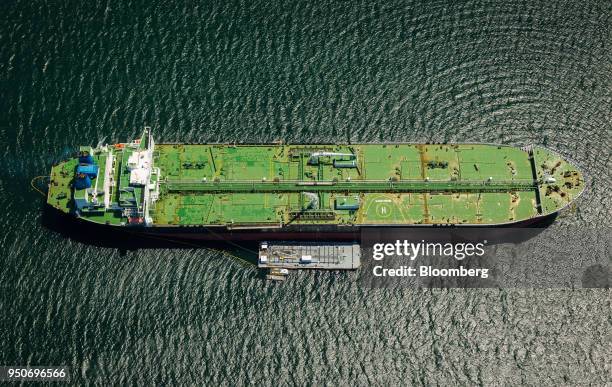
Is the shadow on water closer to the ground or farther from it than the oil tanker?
closer to the ground

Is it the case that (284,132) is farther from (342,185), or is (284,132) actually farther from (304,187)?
(342,185)

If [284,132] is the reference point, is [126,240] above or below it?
below

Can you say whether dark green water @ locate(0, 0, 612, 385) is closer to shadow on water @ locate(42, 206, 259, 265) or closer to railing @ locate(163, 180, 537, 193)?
shadow on water @ locate(42, 206, 259, 265)

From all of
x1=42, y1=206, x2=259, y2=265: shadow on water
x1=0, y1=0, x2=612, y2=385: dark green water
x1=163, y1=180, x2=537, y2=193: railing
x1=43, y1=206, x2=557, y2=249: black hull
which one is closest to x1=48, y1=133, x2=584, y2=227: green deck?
x1=163, y1=180, x2=537, y2=193: railing

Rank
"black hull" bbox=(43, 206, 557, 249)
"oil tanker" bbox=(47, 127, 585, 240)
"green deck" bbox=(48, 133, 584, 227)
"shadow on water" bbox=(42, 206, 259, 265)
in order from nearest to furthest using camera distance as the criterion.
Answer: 1. "oil tanker" bbox=(47, 127, 585, 240)
2. "green deck" bbox=(48, 133, 584, 227)
3. "black hull" bbox=(43, 206, 557, 249)
4. "shadow on water" bbox=(42, 206, 259, 265)

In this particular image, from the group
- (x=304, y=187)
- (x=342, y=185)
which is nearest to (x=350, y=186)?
(x=342, y=185)

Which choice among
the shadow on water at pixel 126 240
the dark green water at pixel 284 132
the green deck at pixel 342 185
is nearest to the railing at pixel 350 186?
the green deck at pixel 342 185
